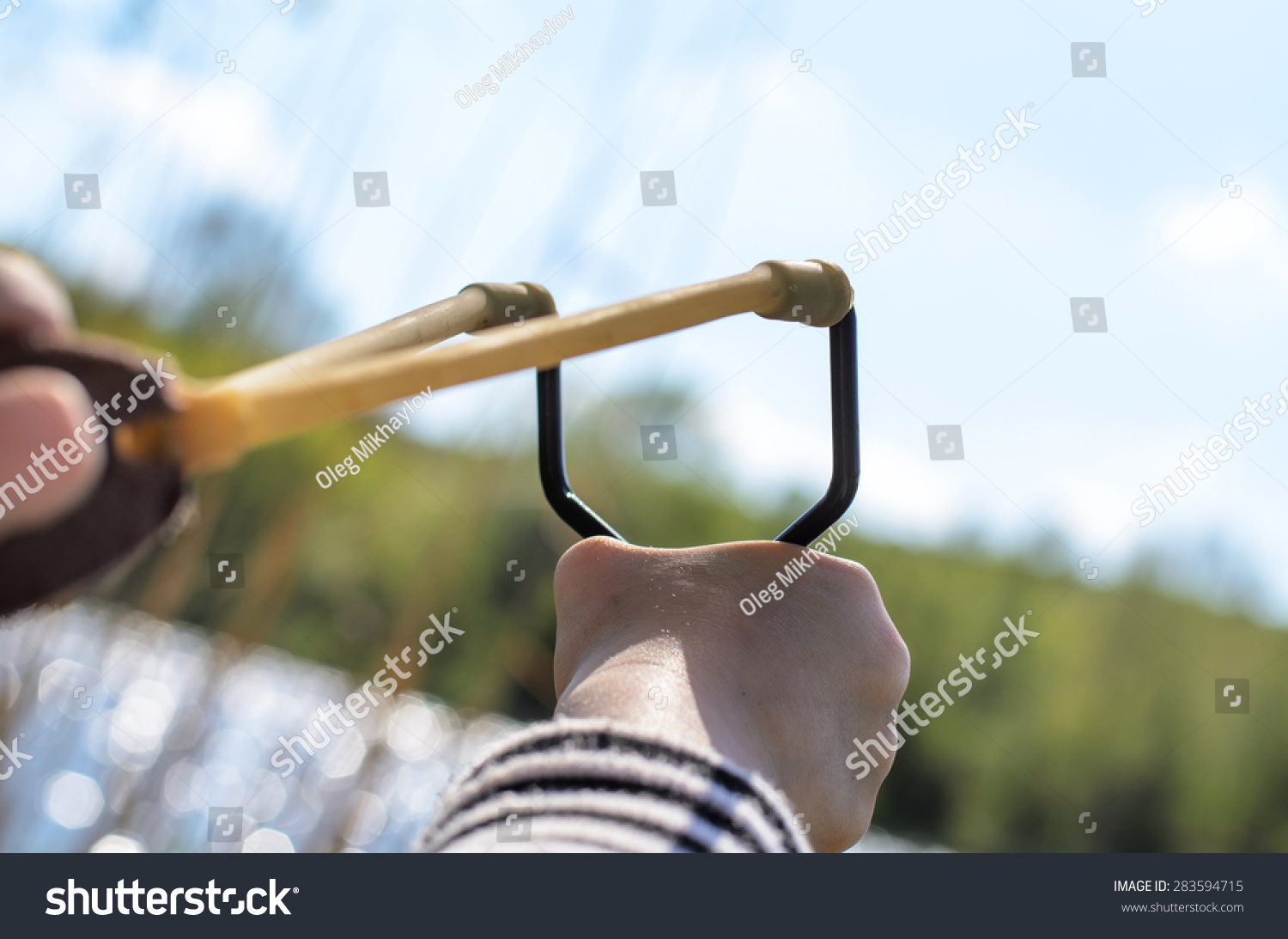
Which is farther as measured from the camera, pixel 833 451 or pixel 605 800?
pixel 833 451

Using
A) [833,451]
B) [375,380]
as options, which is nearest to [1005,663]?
[833,451]

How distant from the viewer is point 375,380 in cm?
22

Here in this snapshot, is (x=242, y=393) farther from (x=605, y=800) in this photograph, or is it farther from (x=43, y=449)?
(x=605, y=800)

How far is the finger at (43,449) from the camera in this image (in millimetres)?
176

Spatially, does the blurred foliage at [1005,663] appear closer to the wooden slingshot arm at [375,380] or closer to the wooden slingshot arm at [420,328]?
the wooden slingshot arm at [420,328]

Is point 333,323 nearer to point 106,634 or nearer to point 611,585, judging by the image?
point 106,634

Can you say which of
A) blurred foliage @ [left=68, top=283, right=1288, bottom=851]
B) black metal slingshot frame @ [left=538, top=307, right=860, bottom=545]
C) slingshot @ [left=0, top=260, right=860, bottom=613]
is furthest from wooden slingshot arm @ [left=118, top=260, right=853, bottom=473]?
blurred foliage @ [left=68, top=283, right=1288, bottom=851]

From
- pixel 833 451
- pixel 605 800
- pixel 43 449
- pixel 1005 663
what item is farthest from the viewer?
pixel 1005 663

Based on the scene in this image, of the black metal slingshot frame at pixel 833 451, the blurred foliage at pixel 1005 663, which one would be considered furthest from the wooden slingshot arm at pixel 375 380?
the blurred foliage at pixel 1005 663

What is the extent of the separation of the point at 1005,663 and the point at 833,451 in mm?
3677

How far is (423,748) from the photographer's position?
3.42 meters

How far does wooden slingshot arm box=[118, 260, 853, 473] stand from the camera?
0.20 metres

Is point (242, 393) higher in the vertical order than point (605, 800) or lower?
higher

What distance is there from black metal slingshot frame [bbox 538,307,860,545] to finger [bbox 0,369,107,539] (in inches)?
11.3
